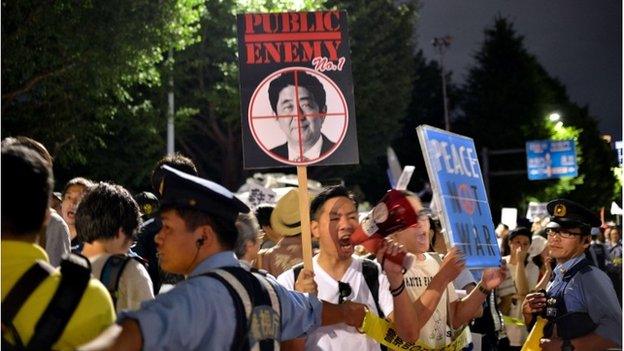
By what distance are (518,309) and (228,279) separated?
9.20m

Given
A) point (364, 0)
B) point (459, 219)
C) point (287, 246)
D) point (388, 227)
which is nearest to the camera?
point (388, 227)

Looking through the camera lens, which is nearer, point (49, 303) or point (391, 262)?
point (49, 303)

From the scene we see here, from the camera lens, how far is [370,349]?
5.57m

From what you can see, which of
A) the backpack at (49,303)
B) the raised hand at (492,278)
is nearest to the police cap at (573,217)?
the raised hand at (492,278)

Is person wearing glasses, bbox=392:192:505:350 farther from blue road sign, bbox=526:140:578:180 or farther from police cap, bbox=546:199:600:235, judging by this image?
blue road sign, bbox=526:140:578:180

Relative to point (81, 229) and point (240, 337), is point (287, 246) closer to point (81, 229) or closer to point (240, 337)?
point (81, 229)

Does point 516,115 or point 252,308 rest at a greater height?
point 516,115

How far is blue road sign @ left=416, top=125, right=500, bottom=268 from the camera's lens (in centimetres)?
615

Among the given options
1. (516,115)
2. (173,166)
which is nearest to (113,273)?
(173,166)

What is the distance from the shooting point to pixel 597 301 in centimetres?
645

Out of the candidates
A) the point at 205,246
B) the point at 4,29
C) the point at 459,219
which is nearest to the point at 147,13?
the point at 4,29

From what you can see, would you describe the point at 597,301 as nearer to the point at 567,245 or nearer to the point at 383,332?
the point at 567,245

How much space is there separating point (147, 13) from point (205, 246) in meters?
23.6

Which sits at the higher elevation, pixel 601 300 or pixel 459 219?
pixel 459 219
